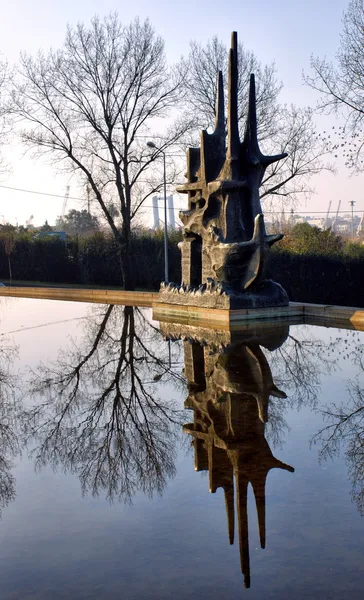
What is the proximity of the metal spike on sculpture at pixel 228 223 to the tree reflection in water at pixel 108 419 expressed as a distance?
157 inches

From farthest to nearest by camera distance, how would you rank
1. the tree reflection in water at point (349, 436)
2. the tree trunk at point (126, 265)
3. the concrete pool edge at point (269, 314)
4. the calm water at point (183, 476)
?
1. the tree trunk at point (126, 265)
2. the concrete pool edge at point (269, 314)
3. the tree reflection in water at point (349, 436)
4. the calm water at point (183, 476)

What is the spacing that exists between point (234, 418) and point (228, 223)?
31.2ft

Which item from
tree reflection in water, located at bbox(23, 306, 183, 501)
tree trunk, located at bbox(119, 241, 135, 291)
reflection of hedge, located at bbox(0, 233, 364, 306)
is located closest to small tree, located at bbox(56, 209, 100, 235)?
reflection of hedge, located at bbox(0, 233, 364, 306)

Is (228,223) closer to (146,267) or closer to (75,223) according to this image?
(146,267)

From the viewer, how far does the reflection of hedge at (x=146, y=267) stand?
21.3m

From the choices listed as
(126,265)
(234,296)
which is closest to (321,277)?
(234,296)

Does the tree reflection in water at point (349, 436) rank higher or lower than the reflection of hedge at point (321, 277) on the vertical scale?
lower

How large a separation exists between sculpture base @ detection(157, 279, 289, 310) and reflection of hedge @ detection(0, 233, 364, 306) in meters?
0.52

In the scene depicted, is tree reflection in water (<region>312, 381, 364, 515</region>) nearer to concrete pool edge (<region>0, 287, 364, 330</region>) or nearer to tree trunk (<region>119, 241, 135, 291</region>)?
concrete pool edge (<region>0, 287, 364, 330</region>)

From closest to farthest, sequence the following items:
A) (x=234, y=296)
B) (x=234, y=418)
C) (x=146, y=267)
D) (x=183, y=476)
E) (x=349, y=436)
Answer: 1. (x=183, y=476)
2. (x=349, y=436)
3. (x=234, y=418)
4. (x=234, y=296)
5. (x=146, y=267)

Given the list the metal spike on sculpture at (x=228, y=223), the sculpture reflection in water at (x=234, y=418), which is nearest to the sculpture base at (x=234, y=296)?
the metal spike on sculpture at (x=228, y=223)

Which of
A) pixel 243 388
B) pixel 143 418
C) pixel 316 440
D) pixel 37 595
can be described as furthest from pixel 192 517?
pixel 243 388

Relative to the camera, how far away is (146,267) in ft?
101

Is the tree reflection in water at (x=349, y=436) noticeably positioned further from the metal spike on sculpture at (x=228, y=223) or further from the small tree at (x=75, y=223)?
the small tree at (x=75, y=223)
